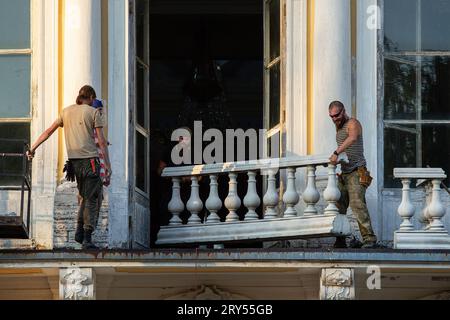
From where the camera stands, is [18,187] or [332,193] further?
[18,187]

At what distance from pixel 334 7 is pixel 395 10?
704 millimetres

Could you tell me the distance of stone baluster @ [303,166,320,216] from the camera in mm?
19844

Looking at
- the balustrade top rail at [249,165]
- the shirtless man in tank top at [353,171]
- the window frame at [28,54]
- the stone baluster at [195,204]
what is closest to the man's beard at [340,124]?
the shirtless man in tank top at [353,171]

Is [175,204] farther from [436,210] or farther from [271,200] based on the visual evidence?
[436,210]

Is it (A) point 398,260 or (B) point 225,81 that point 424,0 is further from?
(B) point 225,81

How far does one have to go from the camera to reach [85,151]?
64.4 ft

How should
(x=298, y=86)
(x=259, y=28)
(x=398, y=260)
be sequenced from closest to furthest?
(x=398, y=260) → (x=298, y=86) → (x=259, y=28)

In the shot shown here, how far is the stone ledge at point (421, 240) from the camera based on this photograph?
19672 millimetres

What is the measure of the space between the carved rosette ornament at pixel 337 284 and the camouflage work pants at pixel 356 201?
16.0 inches

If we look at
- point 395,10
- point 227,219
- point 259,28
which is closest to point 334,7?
point 395,10

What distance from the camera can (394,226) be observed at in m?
20.4

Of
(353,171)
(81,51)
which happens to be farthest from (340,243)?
(81,51)

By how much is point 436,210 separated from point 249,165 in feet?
5.32

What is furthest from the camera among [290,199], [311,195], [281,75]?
[281,75]
